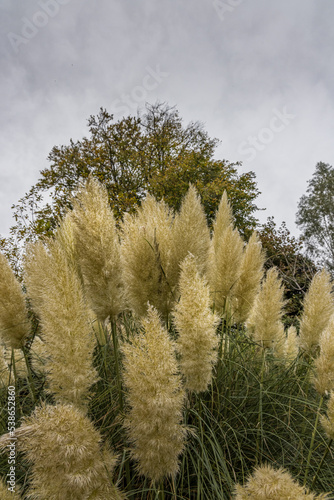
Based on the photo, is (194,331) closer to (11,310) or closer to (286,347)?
(11,310)

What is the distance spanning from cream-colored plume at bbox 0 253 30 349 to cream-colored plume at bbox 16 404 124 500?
3.40ft

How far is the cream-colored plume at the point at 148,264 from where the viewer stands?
1.81 metres

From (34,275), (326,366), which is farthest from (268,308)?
(34,275)

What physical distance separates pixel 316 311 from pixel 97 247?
1545 mm

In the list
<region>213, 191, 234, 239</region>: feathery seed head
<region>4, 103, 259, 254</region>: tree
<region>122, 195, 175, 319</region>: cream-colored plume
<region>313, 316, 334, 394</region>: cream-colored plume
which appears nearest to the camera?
<region>313, 316, 334, 394</region>: cream-colored plume

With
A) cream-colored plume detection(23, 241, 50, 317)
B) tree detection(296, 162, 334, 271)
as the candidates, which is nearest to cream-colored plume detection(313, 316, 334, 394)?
cream-colored plume detection(23, 241, 50, 317)

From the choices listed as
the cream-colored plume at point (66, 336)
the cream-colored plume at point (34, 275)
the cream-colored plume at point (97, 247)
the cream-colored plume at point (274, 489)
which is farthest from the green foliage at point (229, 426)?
the cream-colored plume at point (274, 489)

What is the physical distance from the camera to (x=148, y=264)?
181 centimetres

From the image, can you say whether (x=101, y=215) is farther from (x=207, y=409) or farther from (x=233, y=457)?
(x=233, y=457)

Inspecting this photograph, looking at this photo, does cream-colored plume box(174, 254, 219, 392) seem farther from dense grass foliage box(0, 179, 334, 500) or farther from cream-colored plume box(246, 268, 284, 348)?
cream-colored plume box(246, 268, 284, 348)

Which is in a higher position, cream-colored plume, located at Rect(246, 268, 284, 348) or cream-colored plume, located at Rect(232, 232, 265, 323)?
cream-colored plume, located at Rect(232, 232, 265, 323)

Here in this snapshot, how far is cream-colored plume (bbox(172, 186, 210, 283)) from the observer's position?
199 cm

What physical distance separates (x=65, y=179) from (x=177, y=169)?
6.10m

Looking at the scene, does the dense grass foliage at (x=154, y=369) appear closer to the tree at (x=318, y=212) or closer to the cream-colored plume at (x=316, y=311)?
the cream-colored plume at (x=316, y=311)
